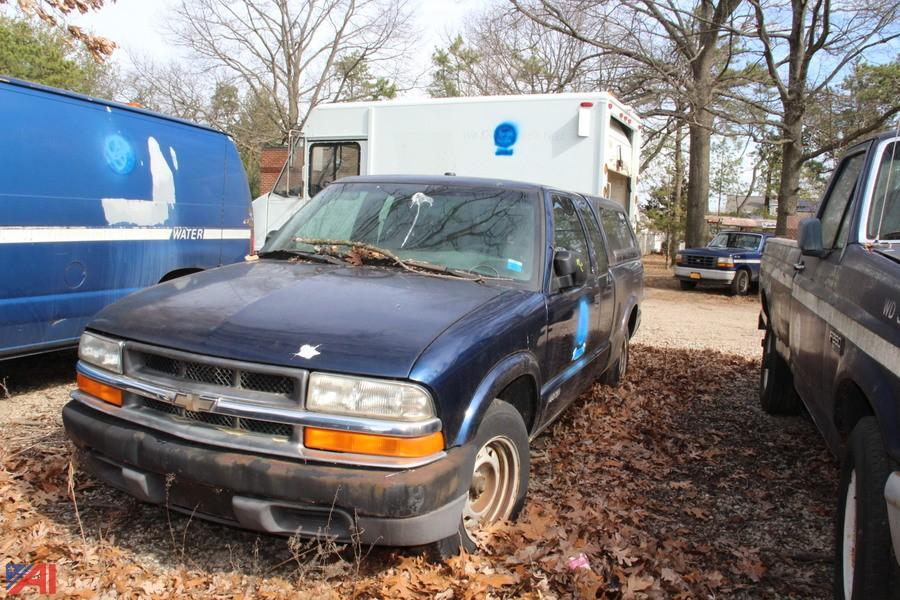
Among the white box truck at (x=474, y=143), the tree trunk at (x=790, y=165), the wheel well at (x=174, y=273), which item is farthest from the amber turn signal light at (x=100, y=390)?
the tree trunk at (x=790, y=165)

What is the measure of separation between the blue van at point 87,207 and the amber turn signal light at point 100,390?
2291 mm

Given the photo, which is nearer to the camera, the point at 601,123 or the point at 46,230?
the point at 46,230

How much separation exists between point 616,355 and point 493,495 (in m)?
2.89

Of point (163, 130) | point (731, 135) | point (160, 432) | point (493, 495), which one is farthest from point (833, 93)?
point (160, 432)

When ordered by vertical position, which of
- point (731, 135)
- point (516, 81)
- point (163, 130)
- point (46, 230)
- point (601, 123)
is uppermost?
point (516, 81)

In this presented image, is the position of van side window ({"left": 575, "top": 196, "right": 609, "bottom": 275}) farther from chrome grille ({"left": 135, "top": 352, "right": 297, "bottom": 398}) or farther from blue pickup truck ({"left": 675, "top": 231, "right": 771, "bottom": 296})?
blue pickup truck ({"left": 675, "top": 231, "right": 771, "bottom": 296})

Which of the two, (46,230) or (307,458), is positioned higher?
(46,230)

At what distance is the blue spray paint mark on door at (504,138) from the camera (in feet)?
30.3

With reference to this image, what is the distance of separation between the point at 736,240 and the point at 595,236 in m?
15.0

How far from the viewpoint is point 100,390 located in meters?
2.99

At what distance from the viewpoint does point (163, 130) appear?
609 cm

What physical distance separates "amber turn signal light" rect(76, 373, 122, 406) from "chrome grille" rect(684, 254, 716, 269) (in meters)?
16.4

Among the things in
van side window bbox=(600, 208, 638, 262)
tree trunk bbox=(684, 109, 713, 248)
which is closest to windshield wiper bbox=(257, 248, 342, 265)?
van side window bbox=(600, 208, 638, 262)

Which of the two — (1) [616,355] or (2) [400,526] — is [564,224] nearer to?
(1) [616,355]
